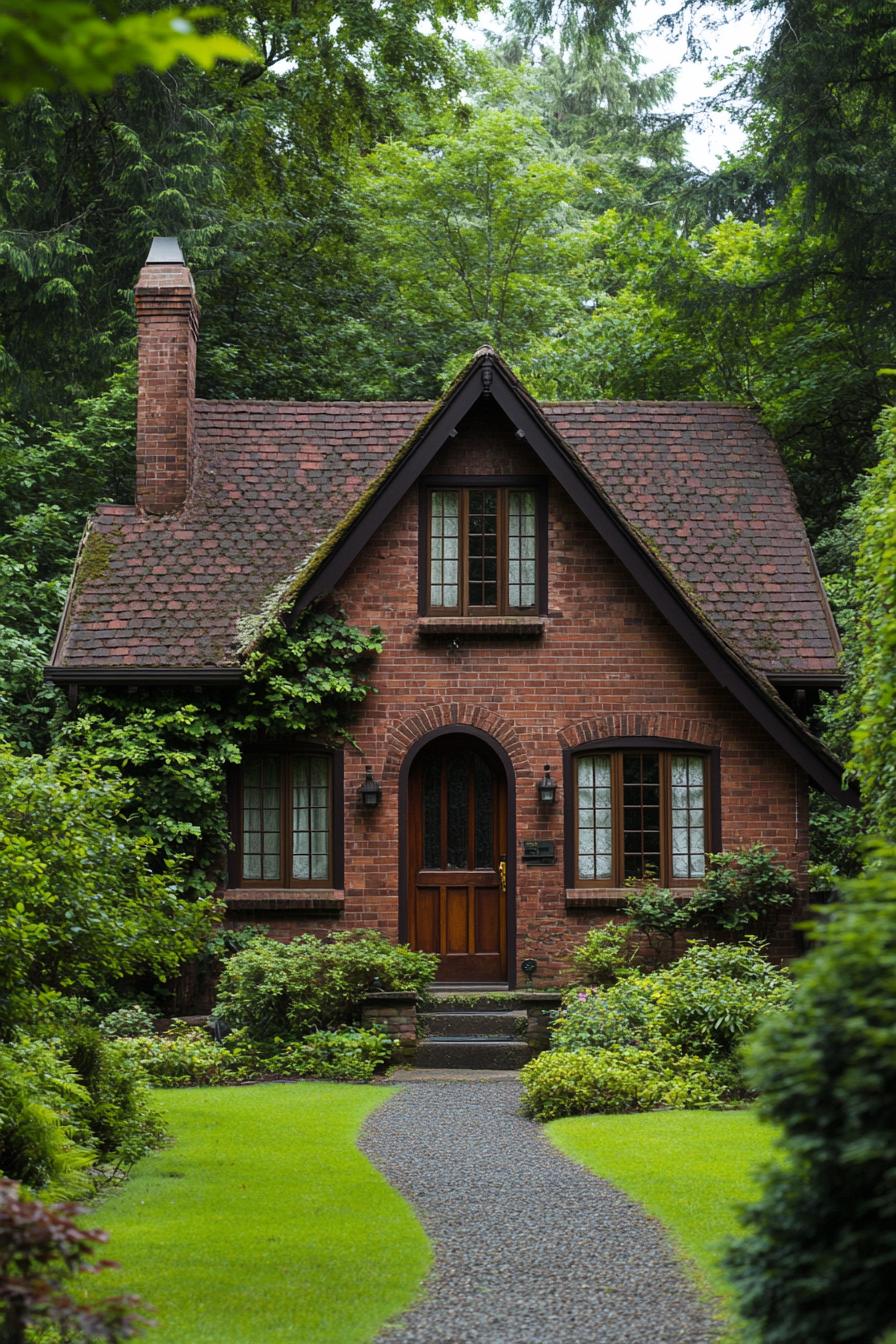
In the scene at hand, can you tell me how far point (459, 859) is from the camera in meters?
17.6

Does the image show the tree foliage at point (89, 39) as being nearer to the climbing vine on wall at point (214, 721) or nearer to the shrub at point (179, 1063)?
the shrub at point (179, 1063)

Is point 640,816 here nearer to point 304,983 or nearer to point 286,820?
point 286,820

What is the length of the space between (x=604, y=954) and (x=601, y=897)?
1021 millimetres

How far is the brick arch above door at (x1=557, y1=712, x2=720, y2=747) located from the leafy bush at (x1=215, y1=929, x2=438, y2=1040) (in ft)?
11.0

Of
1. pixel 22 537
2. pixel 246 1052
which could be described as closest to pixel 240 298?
pixel 22 537

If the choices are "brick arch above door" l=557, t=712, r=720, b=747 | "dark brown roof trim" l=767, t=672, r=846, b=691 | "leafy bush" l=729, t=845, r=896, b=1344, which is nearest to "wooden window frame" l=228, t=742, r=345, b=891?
"brick arch above door" l=557, t=712, r=720, b=747

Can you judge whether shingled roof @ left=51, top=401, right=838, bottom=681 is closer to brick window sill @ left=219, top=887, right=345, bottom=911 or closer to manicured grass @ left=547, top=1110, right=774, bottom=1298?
brick window sill @ left=219, top=887, right=345, bottom=911

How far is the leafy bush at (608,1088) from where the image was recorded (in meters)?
11.6

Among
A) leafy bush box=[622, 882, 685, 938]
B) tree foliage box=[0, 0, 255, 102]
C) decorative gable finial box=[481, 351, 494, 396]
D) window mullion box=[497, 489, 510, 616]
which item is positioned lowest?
leafy bush box=[622, 882, 685, 938]

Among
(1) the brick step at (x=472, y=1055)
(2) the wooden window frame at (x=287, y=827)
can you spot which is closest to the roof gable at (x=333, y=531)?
(2) the wooden window frame at (x=287, y=827)

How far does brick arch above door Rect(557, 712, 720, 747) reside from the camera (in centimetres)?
1734

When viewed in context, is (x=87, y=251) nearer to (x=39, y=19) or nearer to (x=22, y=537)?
(x=22, y=537)

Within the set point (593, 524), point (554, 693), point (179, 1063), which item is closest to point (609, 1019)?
point (179, 1063)

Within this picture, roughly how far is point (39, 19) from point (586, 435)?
17.0 meters
